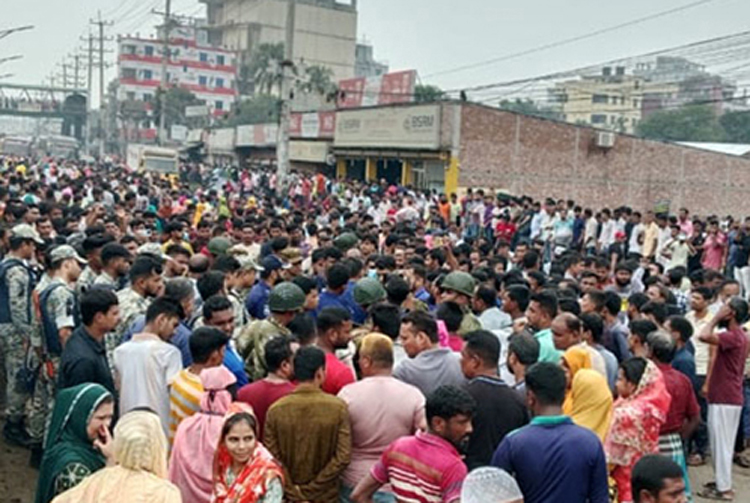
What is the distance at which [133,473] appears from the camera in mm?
3326

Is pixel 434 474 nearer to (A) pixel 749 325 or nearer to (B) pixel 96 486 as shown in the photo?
(B) pixel 96 486

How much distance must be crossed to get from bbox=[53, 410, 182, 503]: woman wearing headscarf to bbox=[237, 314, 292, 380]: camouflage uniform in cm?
215

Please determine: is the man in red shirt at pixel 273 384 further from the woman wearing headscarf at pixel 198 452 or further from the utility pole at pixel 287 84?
the utility pole at pixel 287 84

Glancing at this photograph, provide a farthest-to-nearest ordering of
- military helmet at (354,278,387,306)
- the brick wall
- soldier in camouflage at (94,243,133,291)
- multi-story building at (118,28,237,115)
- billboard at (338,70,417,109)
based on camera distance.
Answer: multi-story building at (118,28,237,115), billboard at (338,70,417,109), the brick wall, soldier in camouflage at (94,243,133,291), military helmet at (354,278,387,306)

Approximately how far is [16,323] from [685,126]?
70.3 m

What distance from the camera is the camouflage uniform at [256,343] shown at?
5.61 meters

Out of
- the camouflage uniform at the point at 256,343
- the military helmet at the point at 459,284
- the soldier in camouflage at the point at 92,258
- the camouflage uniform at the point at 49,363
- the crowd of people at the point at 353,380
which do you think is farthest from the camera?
the soldier in camouflage at the point at 92,258

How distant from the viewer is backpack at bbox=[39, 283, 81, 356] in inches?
255

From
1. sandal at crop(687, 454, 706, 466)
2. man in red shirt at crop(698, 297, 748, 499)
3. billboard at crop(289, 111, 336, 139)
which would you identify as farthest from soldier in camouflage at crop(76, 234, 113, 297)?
billboard at crop(289, 111, 336, 139)

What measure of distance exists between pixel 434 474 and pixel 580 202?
26.9m

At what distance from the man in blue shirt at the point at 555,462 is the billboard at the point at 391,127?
23.6 m

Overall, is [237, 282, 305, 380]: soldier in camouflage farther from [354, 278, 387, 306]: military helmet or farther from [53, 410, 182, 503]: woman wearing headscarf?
[53, 410, 182, 503]: woman wearing headscarf

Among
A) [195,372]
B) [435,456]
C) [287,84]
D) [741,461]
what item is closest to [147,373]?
[195,372]

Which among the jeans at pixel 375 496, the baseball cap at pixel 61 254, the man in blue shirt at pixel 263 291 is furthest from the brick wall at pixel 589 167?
the jeans at pixel 375 496
